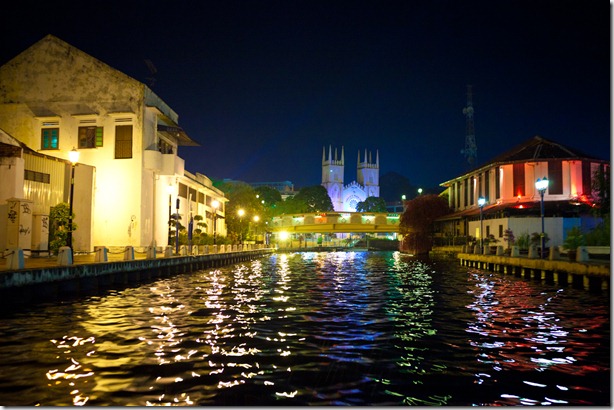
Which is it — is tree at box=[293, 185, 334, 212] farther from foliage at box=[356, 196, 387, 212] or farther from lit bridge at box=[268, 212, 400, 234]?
lit bridge at box=[268, 212, 400, 234]

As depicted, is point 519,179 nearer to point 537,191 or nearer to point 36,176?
point 537,191

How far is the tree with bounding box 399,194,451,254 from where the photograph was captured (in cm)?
6675

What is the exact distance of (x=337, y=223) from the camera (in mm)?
95438

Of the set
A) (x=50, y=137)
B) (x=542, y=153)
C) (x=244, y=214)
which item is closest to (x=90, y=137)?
(x=50, y=137)

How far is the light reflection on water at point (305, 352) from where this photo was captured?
7.25 metres

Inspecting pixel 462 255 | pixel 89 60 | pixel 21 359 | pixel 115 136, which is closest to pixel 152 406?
pixel 21 359

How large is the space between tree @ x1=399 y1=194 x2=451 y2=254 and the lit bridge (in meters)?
19.7

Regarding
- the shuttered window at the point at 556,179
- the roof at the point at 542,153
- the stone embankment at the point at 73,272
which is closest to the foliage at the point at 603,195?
the shuttered window at the point at 556,179

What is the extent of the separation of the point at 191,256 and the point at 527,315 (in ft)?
76.8

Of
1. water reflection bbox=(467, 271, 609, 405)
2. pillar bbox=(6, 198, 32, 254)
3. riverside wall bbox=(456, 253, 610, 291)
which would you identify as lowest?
water reflection bbox=(467, 271, 609, 405)

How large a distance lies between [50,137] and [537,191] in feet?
127

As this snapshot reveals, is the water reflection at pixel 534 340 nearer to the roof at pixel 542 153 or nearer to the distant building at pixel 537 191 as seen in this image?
the distant building at pixel 537 191

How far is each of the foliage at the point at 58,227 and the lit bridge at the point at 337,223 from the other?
213ft

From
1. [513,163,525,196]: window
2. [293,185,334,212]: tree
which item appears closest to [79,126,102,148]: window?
[513,163,525,196]: window
